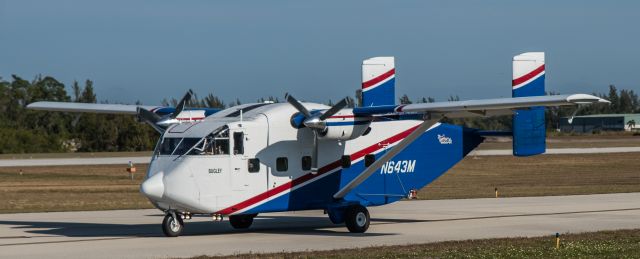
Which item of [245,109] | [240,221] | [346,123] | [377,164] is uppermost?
[245,109]

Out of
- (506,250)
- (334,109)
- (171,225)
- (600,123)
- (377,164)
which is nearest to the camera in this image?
(506,250)

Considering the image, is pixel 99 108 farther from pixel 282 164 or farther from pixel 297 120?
pixel 297 120

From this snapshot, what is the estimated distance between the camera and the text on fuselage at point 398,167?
85.9 ft

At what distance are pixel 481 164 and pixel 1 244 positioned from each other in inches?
1924

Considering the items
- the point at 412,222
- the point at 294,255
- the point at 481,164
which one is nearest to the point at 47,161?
the point at 481,164

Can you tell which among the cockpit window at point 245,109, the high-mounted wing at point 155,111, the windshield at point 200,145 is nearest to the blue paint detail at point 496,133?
the cockpit window at point 245,109

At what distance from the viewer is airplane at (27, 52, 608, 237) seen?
22812 mm

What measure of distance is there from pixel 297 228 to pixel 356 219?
235cm

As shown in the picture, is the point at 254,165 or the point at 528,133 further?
the point at 528,133

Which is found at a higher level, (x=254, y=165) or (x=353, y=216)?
(x=254, y=165)

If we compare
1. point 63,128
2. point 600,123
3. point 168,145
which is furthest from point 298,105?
point 600,123

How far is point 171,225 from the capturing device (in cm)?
2350

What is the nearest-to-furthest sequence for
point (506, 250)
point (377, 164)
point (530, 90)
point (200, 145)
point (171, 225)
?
1. point (506, 250)
2. point (200, 145)
3. point (171, 225)
4. point (377, 164)
5. point (530, 90)

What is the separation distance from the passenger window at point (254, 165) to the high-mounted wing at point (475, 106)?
2.56 meters
